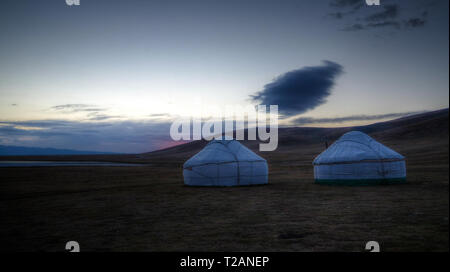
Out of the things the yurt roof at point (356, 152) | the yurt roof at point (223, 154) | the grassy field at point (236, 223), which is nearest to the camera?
the grassy field at point (236, 223)

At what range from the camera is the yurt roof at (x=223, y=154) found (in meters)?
16.5

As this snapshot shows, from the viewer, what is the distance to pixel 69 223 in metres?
8.13

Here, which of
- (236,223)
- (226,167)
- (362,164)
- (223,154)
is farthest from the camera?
(223,154)

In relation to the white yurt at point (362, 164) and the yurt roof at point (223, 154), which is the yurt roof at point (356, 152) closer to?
the white yurt at point (362, 164)

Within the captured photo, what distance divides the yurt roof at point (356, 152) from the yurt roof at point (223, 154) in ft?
12.2

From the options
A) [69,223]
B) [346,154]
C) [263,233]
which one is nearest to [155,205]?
[69,223]

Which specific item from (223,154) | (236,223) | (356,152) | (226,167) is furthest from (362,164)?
(236,223)

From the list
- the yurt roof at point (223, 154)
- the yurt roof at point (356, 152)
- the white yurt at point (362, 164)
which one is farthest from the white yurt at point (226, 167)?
the white yurt at point (362, 164)

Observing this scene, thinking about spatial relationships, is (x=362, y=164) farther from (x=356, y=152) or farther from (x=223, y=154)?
(x=223, y=154)

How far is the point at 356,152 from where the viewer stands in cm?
1588

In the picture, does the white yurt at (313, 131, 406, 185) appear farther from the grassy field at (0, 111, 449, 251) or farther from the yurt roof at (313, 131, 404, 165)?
the grassy field at (0, 111, 449, 251)

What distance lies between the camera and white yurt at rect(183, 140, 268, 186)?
651 inches

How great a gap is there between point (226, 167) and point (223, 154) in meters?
0.68
